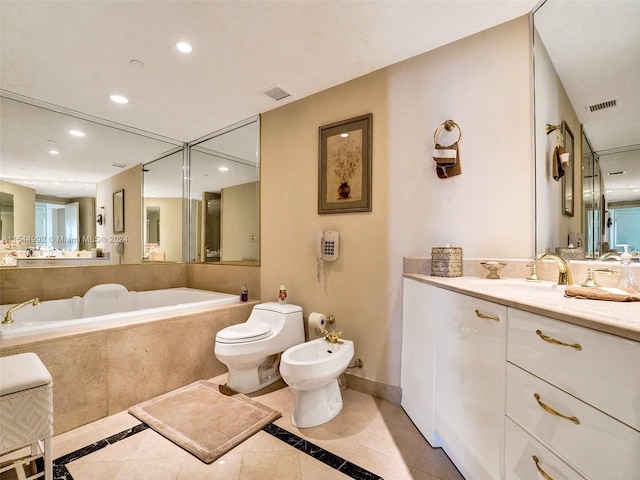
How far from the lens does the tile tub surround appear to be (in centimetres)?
171

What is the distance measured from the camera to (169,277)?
3424 mm

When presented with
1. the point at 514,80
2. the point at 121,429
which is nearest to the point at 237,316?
the point at 121,429

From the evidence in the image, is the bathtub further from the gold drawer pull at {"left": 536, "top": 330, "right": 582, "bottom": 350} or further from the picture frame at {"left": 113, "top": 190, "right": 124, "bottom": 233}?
the gold drawer pull at {"left": 536, "top": 330, "right": 582, "bottom": 350}

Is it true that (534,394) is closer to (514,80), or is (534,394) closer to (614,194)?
(614,194)

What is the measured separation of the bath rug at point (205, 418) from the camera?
1608 millimetres

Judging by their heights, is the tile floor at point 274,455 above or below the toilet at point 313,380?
below

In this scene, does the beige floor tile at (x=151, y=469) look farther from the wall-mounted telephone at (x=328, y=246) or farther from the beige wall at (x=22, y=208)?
the beige wall at (x=22, y=208)

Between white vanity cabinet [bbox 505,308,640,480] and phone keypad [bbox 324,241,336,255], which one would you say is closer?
white vanity cabinet [bbox 505,308,640,480]

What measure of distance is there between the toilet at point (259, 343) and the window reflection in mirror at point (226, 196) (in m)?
0.72

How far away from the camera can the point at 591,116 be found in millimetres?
1423

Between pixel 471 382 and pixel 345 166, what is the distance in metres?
1.68

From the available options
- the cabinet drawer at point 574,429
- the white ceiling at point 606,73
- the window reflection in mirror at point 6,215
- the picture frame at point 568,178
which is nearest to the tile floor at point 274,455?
the cabinet drawer at point 574,429

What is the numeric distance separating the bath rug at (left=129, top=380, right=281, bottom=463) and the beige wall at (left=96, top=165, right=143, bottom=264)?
5.48 ft

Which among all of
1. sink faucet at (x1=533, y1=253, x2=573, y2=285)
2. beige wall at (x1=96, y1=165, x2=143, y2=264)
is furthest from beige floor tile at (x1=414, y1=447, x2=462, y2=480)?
beige wall at (x1=96, y1=165, x2=143, y2=264)
